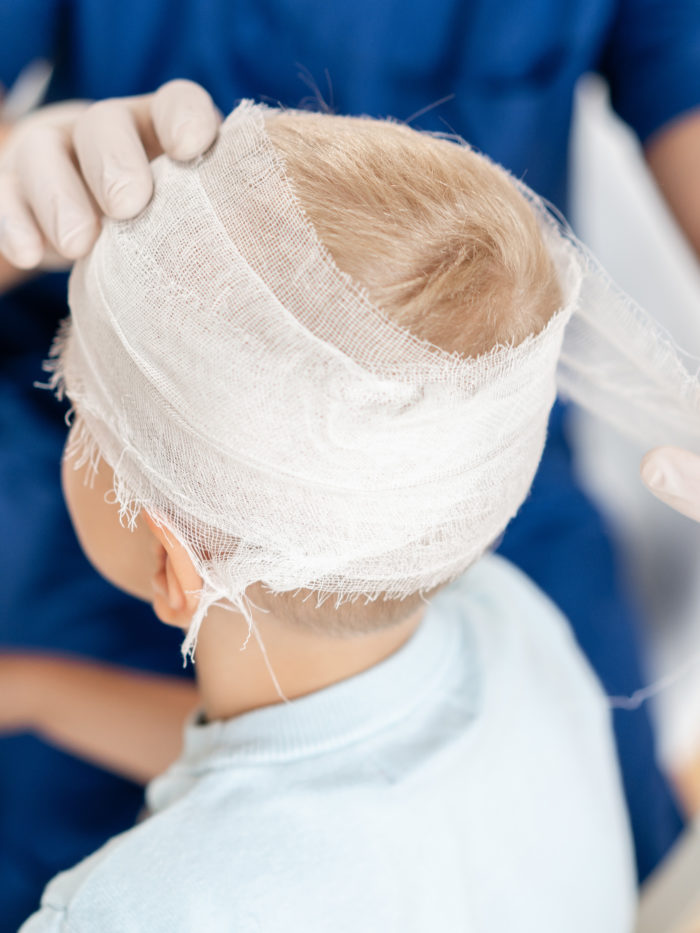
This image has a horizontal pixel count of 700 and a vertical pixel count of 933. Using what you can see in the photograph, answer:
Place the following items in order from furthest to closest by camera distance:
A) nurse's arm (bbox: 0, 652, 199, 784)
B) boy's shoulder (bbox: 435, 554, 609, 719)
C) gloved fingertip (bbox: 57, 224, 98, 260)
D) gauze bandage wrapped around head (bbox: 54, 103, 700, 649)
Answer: nurse's arm (bbox: 0, 652, 199, 784)
boy's shoulder (bbox: 435, 554, 609, 719)
gloved fingertip (bbox: 57, 224, 98, 260)
gauze bandage wrapped around head (bbox: 54, 103, 700, 649)

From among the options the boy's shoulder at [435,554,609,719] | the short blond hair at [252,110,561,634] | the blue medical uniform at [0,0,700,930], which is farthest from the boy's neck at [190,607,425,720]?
the blue medical uniform at [0,0,700,930]

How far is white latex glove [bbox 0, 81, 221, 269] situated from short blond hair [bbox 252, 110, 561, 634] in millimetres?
83

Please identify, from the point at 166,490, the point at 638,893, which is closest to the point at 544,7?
the point at 166,490

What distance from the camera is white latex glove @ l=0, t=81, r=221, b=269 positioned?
1.65 feet

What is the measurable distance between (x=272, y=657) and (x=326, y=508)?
0.16 m

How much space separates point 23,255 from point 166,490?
10.4 inches

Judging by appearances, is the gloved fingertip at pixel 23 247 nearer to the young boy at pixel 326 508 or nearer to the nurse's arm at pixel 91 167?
the nurse's arm at pixel 91 167

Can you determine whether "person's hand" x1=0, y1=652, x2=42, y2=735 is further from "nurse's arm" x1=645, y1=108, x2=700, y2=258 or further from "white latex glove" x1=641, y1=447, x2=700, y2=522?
"nurse's arm" x1=645, y1=108, x2=700, y2=258

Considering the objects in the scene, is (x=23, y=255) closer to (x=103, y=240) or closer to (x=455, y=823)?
(x=103, y=240)

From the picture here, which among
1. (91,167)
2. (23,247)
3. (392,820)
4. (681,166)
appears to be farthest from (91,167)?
(681,166)

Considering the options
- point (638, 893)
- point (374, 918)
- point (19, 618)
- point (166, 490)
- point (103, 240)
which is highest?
point (103, 240)

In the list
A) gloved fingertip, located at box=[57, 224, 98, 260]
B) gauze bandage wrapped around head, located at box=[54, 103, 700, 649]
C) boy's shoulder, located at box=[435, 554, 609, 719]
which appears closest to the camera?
gauze bandage wrapped around head, located at box=[54, 103, 700, 649]

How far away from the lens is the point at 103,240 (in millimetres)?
510

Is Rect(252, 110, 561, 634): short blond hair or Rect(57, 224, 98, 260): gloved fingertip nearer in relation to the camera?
Rect(252, 110, 561, 634): short blond hair
